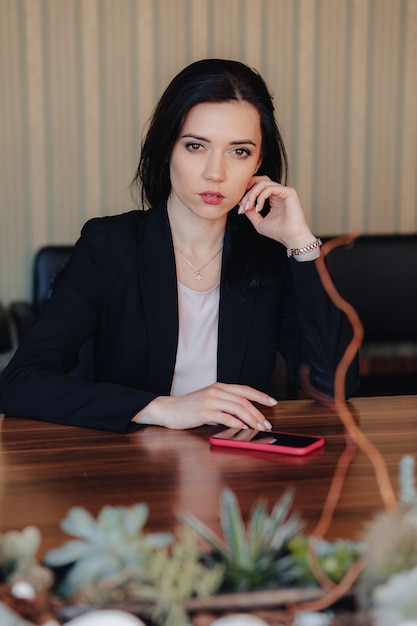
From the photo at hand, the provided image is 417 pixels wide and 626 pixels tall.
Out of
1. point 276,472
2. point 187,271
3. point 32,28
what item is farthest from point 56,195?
point 276,472

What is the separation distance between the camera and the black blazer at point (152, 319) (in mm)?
2020

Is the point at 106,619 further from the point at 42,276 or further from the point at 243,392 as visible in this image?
the point at 42,276

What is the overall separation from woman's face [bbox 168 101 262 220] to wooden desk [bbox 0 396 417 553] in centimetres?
61

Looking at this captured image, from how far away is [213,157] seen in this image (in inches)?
82.4

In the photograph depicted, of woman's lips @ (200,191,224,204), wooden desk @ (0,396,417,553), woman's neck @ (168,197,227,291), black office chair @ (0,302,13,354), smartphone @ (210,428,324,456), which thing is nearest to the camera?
wooden desk @ (0,396,417,553)

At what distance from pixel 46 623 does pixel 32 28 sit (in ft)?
10.6

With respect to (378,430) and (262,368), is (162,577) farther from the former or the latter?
(262,368)

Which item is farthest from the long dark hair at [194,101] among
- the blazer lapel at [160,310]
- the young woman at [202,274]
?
the blazer lapel at [160,310]

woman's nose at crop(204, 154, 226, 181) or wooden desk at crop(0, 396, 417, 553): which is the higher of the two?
woman's nose at crop(204, 154, 226, 181)

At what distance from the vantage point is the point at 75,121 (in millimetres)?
3721

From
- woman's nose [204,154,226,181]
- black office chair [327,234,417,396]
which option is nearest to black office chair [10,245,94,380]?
black office chair [327,234,417,396]

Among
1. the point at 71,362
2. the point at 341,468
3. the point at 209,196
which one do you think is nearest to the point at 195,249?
the point at 209,196

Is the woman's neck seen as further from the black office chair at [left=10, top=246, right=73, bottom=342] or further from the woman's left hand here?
the black office chair at [left=10, top=246, right=73, bottom=342]

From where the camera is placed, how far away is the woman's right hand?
1.64 meters
